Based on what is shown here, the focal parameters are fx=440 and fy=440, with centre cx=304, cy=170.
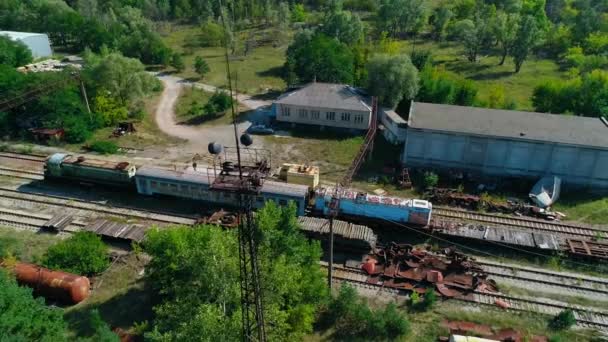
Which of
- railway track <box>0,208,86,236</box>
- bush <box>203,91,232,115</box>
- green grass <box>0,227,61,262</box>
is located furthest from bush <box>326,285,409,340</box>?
bush <box>203,91,232,115</box>

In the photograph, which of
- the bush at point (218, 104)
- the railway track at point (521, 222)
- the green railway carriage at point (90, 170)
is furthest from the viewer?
the bush at point (218, 104)

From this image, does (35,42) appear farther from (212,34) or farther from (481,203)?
(481,203)

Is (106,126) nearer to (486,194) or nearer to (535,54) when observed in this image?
(486,194)

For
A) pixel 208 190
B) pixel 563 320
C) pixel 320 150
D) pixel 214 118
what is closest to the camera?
pixel 563 320

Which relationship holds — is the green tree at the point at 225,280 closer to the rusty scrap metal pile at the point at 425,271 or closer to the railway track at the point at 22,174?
the rusty scrap metal pile at the point at 425,271

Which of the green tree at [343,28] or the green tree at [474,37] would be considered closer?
the green tree at [343,28]

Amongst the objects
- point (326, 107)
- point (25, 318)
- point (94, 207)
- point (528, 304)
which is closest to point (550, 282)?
point (528, 304)

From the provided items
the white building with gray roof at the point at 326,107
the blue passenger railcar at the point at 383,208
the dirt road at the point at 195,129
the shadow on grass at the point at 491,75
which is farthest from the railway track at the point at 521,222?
the shadow on grass at the point at 491,75
